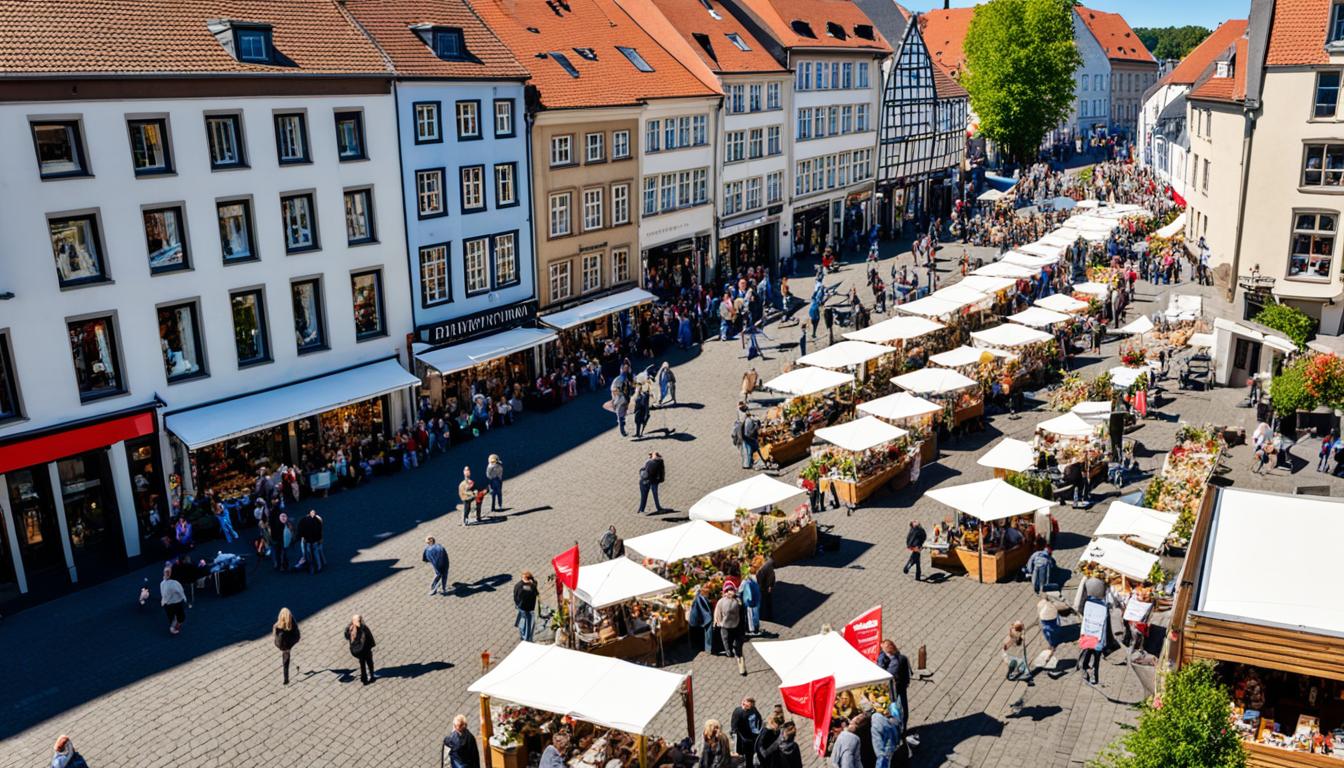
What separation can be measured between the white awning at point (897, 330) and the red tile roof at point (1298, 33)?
45.0 feet

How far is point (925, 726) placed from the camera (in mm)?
17312

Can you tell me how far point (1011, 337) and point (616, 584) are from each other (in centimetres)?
2013

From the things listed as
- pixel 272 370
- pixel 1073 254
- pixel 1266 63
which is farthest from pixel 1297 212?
pixel 272 370

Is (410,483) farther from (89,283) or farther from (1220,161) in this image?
(1220,161)

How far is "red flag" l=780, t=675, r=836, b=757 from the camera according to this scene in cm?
1503

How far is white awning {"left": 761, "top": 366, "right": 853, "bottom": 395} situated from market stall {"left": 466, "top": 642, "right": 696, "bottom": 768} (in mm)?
14838

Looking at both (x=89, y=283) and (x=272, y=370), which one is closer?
(x=89, y=283)

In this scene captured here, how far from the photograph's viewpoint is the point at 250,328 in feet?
94.8

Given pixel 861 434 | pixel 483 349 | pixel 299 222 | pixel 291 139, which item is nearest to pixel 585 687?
pixel 861 434

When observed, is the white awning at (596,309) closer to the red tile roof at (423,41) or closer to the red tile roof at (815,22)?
the red tile roof at (423,41)

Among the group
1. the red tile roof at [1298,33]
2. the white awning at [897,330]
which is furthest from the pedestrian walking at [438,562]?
the red tile roof at [1298,33]

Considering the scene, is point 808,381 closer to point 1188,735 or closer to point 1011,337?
point 1011,337

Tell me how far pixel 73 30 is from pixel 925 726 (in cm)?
2288

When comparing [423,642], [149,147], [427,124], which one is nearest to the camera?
[423,642]
